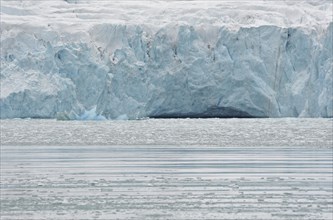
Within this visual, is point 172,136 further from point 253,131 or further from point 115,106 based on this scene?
point 115,106

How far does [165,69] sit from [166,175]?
10.7 metres

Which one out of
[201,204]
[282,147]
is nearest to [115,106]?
[282,147]

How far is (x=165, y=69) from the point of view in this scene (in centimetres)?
1897

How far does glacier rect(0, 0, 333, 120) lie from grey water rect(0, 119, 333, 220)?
6.84 feet

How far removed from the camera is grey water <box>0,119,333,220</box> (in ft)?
20.0

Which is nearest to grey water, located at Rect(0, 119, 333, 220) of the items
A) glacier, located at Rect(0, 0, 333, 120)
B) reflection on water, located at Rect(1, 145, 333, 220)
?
reflection on water, located at Rect(1, 145, 333, 220)

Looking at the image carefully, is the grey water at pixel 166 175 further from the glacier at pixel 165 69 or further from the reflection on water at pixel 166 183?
the glacier at pixel 165 69

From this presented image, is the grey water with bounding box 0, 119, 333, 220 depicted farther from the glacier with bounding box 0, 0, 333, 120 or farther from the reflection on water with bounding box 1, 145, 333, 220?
the glacier with bounding box 0, 0, 333, 120

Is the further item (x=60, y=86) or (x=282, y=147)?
(x=60, y=86)

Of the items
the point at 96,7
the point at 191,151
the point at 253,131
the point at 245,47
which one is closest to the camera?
the point at 191,151

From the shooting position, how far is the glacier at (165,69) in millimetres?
17469

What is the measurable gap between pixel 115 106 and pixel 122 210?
11.8 metres

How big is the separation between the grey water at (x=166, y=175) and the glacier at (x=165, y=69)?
2084 mm

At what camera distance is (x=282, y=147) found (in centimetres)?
1234
